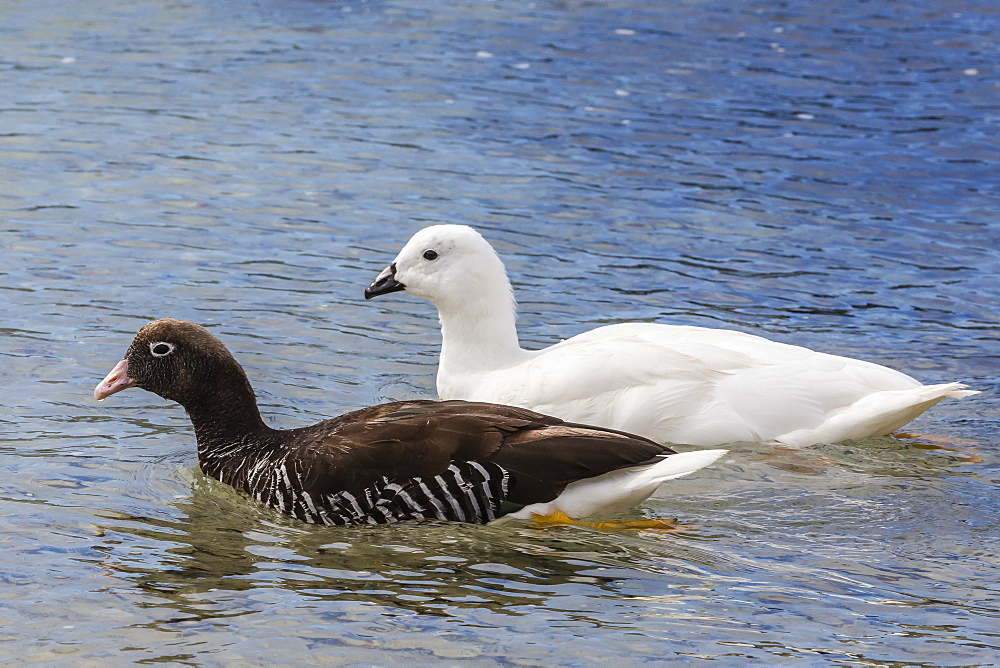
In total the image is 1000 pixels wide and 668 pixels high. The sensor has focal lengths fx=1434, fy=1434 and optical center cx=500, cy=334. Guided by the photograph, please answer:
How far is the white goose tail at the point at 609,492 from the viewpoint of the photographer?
7008 millimetres

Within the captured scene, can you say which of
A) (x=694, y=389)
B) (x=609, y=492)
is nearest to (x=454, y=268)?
(x=694, y=389)

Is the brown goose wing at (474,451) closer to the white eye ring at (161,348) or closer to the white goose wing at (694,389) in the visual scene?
the white goose wing at (694,389)

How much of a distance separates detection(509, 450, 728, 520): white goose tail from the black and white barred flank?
0.66ft

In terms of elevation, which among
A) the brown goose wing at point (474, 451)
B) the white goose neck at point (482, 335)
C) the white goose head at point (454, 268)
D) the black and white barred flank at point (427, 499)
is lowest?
the black and white barred flank at point (427, 499)

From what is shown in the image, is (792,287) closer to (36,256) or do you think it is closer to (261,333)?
(261,333)

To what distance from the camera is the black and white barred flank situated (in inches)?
279

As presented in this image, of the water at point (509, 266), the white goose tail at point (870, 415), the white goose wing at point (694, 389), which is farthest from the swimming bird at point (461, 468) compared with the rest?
the white goose tail at point (870, 415)

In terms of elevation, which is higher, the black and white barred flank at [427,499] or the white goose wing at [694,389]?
the white goose wing at [694,389]

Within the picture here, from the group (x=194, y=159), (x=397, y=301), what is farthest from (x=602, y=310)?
(x=194, y=159)

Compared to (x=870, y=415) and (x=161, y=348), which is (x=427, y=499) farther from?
(x=870, y=415)

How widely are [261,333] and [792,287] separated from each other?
14.6ft

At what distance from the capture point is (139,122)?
15828mm

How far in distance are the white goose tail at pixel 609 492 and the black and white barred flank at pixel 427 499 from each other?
20cm

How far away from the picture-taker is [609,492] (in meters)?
7.12
